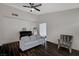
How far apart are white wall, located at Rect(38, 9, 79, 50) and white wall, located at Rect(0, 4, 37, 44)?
1.83 m

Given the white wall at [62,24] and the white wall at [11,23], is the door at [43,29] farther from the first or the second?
the white wall at [11,23]

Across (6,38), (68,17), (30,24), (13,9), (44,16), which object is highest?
(13,9)

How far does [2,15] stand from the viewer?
12.6 ft

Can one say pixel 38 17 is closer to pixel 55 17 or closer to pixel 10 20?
pixel 55 17

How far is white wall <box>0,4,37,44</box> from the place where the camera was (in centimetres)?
391

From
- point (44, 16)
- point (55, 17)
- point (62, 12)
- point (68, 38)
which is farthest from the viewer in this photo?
point (44, 16)

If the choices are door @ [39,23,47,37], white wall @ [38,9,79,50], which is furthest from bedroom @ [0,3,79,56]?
door @ [39,23,47,37]

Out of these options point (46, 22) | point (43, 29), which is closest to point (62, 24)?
point (46, 22)

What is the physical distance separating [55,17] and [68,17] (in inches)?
41.8

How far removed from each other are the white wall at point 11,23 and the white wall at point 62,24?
6.02 feet

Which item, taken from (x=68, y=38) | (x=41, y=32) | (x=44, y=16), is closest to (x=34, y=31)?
(x=41, y=32)

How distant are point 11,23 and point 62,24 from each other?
4.05m

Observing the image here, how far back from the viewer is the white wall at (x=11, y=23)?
3.91 m

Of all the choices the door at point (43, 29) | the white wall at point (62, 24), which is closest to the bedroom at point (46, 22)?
the white wall at point (62, 24)
